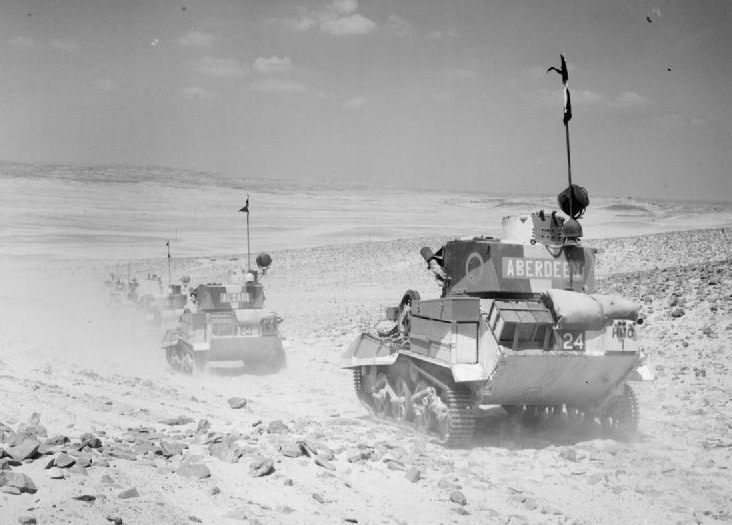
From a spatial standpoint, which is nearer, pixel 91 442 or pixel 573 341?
pixel 91 442

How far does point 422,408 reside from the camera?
11062 millimetres

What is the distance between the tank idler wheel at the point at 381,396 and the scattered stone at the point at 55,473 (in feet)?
21.0

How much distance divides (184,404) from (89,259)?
32005mm

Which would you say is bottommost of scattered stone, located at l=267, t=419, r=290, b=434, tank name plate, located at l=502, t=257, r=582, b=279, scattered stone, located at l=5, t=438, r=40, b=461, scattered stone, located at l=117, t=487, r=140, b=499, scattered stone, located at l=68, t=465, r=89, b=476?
scattered stone, located at l=267, t=419, r=290, b=434

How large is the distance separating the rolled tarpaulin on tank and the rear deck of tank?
1.27ft

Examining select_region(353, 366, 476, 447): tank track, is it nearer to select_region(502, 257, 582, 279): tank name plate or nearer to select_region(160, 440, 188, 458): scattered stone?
select_region(502, 257, 582, 279): tank name plate

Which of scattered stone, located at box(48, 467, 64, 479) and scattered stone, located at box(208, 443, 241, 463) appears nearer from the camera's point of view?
scattered stone, located at box(48, 467, 64, 479)

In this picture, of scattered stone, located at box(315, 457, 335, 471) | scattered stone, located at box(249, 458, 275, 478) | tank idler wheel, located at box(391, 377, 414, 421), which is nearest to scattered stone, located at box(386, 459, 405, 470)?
scattered stone, located at box(315, 457, 335, 471)

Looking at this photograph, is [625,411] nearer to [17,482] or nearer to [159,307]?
[17,482]

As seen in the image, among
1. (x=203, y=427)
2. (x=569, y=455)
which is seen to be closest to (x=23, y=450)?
(x=203, y=427)

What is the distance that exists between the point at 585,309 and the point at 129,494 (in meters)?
5.97

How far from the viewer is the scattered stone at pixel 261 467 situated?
7641mm

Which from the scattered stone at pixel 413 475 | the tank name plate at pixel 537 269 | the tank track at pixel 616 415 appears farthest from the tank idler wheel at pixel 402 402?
the scattered stone at pixel 413 475

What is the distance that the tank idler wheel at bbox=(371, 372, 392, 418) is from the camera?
487 inches
